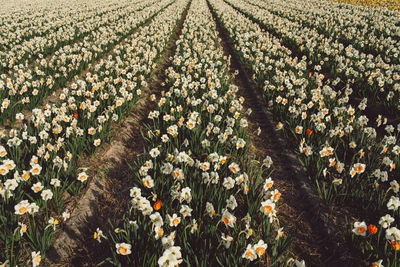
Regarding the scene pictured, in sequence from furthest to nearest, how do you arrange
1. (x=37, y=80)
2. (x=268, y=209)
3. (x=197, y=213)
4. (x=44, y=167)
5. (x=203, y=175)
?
(x=37, y=80)
(x=44, y=167)
(x=203, y=175)
(x=197, y=213)
(x=268, y=209)

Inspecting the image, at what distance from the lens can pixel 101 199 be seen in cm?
325

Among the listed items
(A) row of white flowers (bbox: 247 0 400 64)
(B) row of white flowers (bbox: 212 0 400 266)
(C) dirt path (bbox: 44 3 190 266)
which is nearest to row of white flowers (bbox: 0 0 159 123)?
(C) dirt path (bbox: 44 3 190 266)

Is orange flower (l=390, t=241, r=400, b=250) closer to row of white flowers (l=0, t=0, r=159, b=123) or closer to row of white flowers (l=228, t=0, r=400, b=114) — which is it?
row of white flowers (l=228, t=0, r=400, b=114)

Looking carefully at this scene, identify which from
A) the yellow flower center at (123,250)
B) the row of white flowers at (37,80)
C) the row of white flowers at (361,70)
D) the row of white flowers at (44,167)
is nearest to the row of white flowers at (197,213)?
the yellow flower center at (123,250)

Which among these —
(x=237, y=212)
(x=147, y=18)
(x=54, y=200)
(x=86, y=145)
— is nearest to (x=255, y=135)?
(x=237, y=212)

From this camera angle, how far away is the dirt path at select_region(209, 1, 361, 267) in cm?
261

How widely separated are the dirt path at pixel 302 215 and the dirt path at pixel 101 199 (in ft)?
6.80

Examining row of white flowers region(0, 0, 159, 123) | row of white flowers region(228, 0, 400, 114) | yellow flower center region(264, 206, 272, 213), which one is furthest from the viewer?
row of white flowers region(228, 0, 400, 114)

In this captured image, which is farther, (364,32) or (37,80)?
(364,32)

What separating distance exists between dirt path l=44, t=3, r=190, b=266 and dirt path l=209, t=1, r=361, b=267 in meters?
2.07

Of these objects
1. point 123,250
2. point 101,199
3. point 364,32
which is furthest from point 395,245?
point 364,32

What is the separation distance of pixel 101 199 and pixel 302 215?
264cm

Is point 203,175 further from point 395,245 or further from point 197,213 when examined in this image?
point 395,245

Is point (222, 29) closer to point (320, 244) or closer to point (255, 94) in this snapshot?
point (255, 94)
